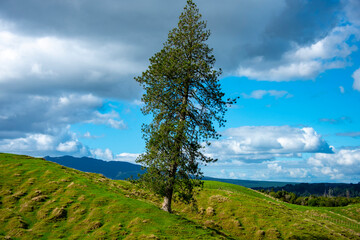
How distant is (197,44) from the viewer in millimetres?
32688

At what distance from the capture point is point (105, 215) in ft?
97.0

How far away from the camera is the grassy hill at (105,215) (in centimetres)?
2666

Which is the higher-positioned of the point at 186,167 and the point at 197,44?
the point at 197,44

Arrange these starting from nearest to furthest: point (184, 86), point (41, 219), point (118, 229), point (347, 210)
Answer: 1. point (118, 229)
2. point (41, 219)
3. point (184, 86)
4. point (347, 210)

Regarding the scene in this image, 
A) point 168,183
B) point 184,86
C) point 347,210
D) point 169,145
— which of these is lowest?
point 347,210

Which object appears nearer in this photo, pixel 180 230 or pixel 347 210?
pixel 180 230

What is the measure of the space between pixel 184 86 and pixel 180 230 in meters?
16.5

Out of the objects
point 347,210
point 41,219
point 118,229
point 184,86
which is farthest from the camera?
point 347,210

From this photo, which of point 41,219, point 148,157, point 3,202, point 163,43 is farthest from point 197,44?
point 3,202

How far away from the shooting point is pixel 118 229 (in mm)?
26438

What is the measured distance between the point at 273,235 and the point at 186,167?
15.1 meters

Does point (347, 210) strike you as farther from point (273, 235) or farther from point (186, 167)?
point (186, 167)

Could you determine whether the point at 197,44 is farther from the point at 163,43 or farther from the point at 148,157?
the point at 148,157

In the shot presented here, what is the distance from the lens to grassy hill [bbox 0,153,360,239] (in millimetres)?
26656
